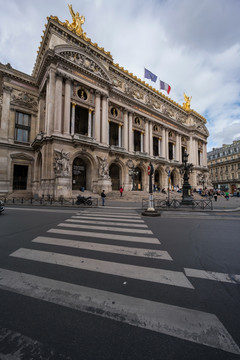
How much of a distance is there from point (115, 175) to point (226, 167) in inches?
2009

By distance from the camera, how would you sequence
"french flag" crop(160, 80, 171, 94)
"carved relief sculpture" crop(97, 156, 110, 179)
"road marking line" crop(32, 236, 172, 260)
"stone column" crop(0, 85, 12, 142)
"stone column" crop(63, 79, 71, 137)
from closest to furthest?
"road marking line" crop(32, 236, 172, 260)
"stone column" crop(63, 79, 71, 137)
"stone column" crop(0, 85, 12, 142)
"carved relief sculpture" crop(97, 156, 110, 179)
"french flag" crop(160, 80, 171, 94)

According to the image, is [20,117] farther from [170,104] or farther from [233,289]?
[170,104]

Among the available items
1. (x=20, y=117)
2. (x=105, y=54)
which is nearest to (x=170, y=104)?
(x=105, y=54)

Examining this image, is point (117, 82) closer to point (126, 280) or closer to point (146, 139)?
point (146, 139)

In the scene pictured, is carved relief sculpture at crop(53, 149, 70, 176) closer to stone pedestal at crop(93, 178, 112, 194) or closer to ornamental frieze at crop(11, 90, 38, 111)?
stone pedestal at crop(93, 178, 112, 194)

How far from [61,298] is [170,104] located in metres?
50.6

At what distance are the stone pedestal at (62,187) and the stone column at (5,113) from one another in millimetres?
12603

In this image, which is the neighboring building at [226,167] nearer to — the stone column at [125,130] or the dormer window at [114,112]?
the stone column at [125,130]

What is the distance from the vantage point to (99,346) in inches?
65.7

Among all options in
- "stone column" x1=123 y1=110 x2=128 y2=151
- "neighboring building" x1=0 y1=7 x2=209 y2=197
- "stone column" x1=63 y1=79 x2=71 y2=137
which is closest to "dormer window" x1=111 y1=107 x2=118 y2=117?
"neighboring building" x1=0 y1=7 x2=209 y2=197

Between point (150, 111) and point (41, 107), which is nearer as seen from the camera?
point (41, 107)

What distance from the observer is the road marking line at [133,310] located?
182 cm

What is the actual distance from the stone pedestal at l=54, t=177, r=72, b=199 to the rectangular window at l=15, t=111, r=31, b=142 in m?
12.9

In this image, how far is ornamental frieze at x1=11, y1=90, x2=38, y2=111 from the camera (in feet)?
87.4
